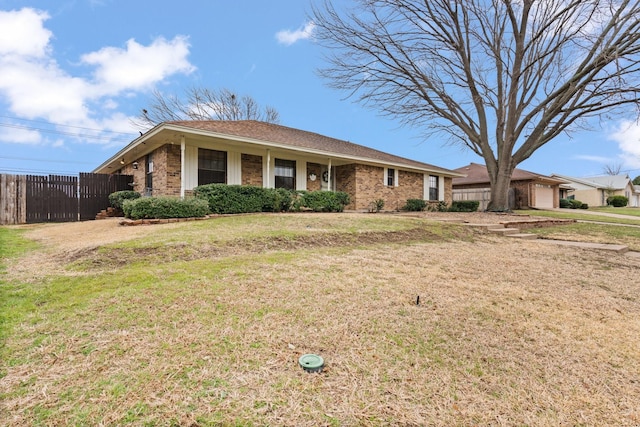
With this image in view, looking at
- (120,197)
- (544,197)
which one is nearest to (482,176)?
(544,197)

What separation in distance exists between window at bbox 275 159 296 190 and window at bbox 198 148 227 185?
7.71 ft

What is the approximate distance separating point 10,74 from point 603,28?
2189cm

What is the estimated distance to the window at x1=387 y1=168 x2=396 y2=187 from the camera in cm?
1636

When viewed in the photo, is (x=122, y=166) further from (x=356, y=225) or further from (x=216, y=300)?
(x=216, y=300)

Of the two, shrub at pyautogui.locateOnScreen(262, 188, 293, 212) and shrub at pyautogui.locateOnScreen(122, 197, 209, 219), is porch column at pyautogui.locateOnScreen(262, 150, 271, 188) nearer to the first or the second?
shrub at pyautogui.locateOnScreen(262, 188, 293, 212)

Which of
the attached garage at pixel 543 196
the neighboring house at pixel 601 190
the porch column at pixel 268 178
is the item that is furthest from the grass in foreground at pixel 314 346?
the neighboring house at pixel 601 190

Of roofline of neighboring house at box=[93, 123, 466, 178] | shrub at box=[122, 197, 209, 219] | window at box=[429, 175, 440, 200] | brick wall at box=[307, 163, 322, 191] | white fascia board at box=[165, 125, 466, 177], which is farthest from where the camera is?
window at box=[429, 175, 440, 200]

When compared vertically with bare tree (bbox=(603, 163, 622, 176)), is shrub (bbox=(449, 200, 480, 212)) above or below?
below

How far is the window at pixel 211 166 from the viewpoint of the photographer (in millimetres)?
11297

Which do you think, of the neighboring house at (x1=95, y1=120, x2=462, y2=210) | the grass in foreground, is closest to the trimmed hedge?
the neighboring house at (x1=95, y1=120, x2=462, y2=210)

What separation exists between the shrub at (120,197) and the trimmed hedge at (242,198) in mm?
3546

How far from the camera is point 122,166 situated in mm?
15891

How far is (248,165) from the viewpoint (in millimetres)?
12344

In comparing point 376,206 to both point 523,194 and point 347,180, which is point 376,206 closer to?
point 347,180
